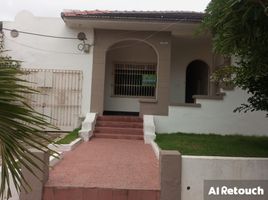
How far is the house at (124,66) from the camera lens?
12.6m

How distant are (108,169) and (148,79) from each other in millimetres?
8218

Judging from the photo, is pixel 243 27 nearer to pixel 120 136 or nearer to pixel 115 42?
pixel 120 136

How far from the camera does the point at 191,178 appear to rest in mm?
5746

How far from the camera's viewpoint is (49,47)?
13.7 m

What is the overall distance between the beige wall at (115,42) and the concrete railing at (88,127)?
0.96 meters

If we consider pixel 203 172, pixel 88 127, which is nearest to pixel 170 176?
pixel 203 172

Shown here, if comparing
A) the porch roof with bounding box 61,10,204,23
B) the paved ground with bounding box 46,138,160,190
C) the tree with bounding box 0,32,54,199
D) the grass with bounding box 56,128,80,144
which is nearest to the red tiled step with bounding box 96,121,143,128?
the grass with bounding box 56,128,80,144

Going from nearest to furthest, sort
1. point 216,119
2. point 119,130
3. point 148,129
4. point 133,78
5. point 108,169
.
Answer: point 108,169, point 148,129, point 119,130, point 216,119, point 133,78

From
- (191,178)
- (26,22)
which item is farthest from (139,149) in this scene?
(26,22)

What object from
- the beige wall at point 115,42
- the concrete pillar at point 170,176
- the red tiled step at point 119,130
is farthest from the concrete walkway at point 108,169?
the beige wall at point 115,42

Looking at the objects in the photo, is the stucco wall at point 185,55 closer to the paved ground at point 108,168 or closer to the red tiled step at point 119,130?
the red tiled step at point 119,130

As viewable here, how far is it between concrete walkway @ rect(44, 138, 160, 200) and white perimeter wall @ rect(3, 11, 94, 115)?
412 centimetres

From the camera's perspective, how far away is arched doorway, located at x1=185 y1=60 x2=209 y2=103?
52.6 ft

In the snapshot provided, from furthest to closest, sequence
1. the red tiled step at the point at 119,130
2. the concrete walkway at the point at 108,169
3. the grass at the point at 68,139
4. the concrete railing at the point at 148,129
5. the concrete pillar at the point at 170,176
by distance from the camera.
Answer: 1. the red tiled step at the point at 119,130
2. the concrete railing at the point at 148,129
3. the grass at the point at 68,139
4. the concrete walkway at the point at 108,169
5. the concrete pillar at the point at 170,176
